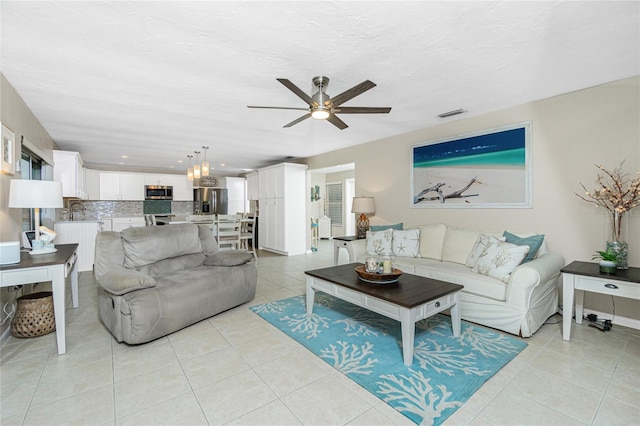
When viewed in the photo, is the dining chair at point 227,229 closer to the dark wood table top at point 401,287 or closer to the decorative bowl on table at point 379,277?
the dark wood table top at point 401,287

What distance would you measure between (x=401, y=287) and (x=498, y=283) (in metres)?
0.99

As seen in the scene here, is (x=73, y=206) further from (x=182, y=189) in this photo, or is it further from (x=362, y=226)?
(x=362, y=226)

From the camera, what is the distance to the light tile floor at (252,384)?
157 centimetres

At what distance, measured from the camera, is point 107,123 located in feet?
13.2

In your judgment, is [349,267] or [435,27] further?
[349,267]

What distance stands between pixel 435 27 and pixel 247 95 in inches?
74.8

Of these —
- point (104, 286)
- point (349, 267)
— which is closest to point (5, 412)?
point (104, 286)

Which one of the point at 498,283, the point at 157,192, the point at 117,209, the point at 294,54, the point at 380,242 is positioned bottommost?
the point at 498,283

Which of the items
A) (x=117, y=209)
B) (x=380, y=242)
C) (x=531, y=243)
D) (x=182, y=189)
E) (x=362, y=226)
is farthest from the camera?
(x=182, y=189)

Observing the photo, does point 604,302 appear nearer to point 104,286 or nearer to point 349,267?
point 349,267

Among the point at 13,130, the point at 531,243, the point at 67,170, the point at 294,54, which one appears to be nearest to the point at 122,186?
the point at 67,170

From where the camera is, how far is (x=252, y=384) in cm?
186

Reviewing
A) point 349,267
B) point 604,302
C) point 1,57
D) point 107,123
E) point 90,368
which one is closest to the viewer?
point 90,368

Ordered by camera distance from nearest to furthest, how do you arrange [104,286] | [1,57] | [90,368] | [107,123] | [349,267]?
[90,368] → [1,57] → [104,286] → [349,267] → [107,123]
